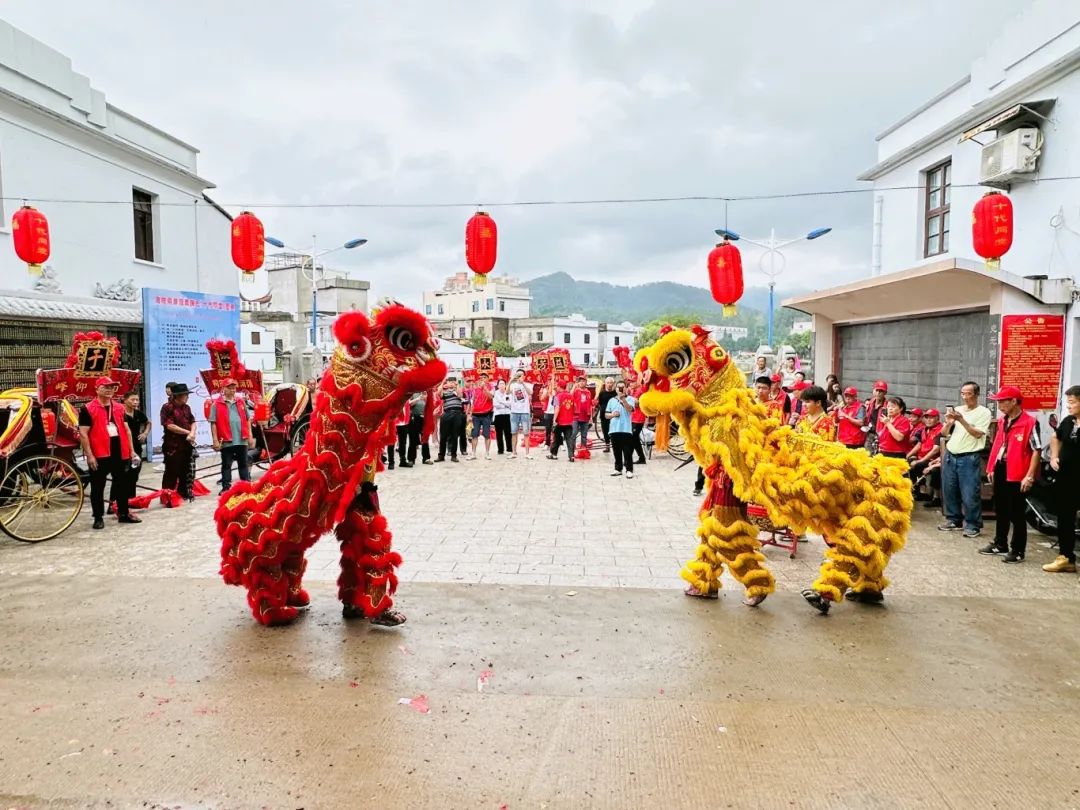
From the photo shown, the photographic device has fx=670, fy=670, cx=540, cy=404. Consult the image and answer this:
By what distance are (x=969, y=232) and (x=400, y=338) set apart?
10.4 meters

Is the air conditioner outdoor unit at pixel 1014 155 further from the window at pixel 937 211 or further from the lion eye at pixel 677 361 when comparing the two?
the lion eye at pixel 677 361

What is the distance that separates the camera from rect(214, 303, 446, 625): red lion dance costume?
4227 millimetres

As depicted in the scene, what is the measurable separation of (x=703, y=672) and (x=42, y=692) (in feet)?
12.0

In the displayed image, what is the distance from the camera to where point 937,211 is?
12.0 m

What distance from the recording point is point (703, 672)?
3.89 m

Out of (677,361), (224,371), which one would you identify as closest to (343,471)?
(677,361)

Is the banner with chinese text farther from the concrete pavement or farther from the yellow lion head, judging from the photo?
the yellow lion head

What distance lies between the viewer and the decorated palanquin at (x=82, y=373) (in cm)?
825

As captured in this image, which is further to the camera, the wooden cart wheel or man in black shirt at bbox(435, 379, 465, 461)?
man in black shirt at bbox(435, 379, 465, 461)

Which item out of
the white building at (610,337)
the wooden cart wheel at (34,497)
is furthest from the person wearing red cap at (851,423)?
the white building at (610,337)

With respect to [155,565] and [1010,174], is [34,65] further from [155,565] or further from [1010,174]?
[1010,174]

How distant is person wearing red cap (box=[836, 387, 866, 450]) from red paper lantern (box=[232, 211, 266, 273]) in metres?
8.92

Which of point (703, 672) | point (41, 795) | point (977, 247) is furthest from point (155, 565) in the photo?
point (977, 247)

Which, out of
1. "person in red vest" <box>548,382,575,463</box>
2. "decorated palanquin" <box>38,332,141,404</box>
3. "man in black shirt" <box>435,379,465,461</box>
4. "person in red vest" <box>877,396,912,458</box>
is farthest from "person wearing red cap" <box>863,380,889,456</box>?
"decorated palanquin" <box>38,332,141,404</box>
